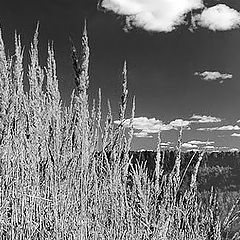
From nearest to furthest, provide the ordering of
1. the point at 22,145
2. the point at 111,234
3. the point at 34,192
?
the point at 111,234 → the point at 34,192 → the point at 22,145

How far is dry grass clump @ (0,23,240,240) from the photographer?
1.95m

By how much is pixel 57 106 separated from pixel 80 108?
258 mm

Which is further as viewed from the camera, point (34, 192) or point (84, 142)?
point (34, 192)

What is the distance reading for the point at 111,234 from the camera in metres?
2.32

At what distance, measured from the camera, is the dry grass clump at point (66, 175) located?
1.95 metres

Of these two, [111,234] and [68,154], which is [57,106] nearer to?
[68,154]

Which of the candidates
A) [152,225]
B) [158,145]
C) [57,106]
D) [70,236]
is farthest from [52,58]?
[152,225]

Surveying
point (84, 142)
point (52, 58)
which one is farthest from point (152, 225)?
point (52, 58)

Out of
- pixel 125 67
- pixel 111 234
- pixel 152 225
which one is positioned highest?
pixel 125 67

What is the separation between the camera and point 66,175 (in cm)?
194

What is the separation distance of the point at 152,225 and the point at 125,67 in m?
1.01

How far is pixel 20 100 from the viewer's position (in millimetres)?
2861

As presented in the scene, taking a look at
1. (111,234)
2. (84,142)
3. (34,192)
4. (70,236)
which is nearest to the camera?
(84,142)

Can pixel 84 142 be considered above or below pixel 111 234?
above
